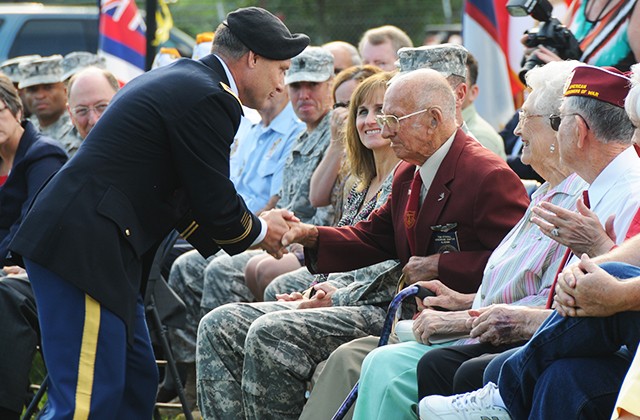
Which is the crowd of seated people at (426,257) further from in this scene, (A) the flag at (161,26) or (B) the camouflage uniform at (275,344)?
(A) the flag at (161,26)

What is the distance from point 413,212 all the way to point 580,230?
49.9 inches

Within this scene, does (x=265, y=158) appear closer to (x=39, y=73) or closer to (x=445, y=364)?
(x=39, y=73)

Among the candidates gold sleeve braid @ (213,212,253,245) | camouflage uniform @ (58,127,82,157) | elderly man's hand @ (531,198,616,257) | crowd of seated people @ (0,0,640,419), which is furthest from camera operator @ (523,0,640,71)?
camouflage uniform @ (58,127,82,157)

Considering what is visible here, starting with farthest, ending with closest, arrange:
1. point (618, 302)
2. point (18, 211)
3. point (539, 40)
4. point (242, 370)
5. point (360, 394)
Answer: point (18, 211) < point (539, 40) < point (242, 370) < point (360, 394) < point (618, 302)

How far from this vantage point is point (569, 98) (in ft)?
13.6

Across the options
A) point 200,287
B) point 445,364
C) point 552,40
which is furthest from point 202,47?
point 445,364

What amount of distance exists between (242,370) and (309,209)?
167 cm

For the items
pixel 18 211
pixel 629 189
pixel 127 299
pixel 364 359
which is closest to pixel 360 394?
pixel 364 359

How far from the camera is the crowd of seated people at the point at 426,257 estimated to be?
3.64m

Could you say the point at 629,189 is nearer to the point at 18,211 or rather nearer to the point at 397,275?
the point at 397,275

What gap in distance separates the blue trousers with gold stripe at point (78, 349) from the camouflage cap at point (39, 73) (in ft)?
16.4

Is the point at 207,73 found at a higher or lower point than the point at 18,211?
higher

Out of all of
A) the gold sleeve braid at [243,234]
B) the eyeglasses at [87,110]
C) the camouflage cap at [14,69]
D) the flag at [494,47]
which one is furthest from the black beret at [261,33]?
the camouflage cap at [14,69]

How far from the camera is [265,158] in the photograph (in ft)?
25.5
